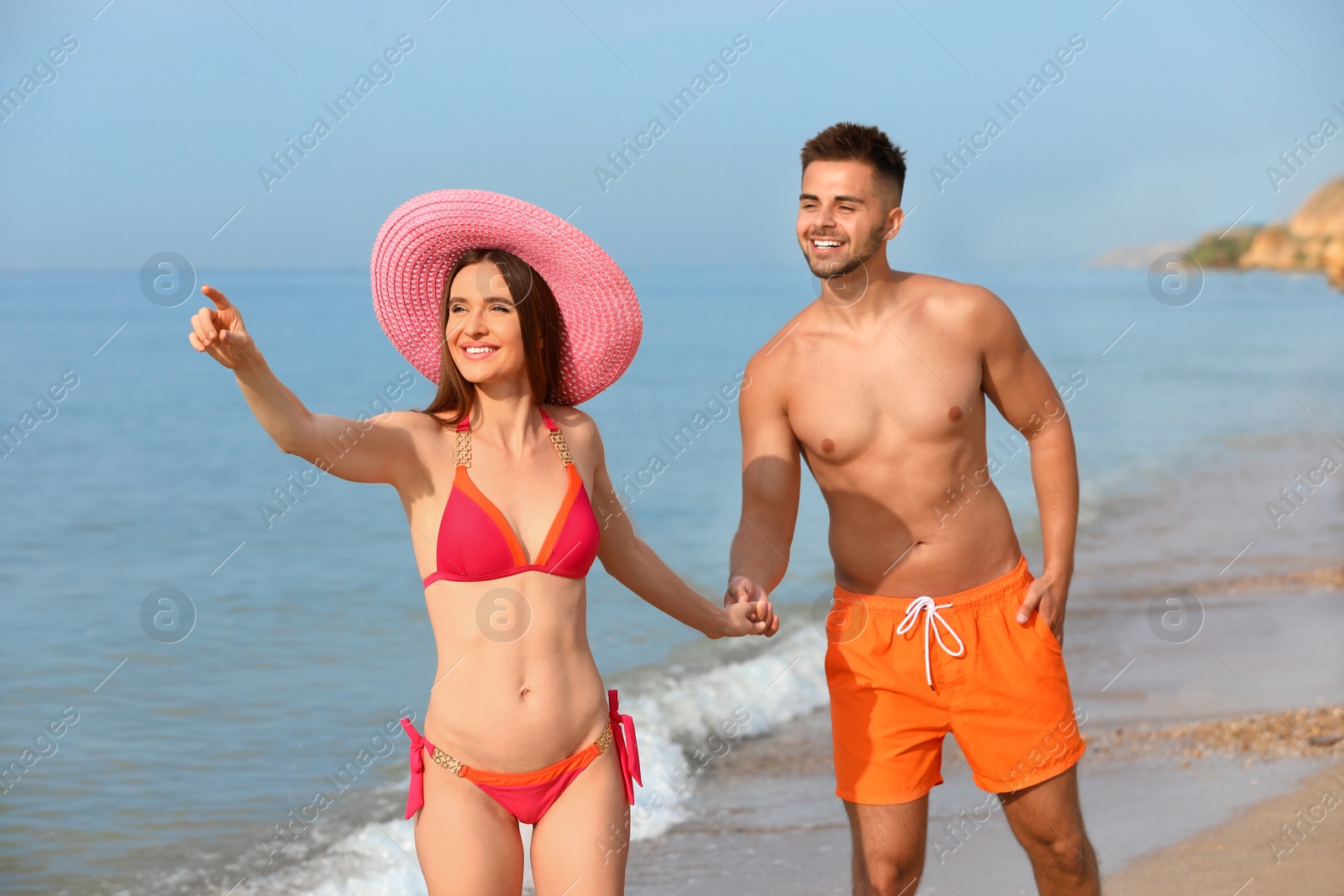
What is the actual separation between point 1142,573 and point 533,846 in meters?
9.12

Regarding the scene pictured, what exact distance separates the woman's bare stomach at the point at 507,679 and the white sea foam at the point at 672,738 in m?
2.79

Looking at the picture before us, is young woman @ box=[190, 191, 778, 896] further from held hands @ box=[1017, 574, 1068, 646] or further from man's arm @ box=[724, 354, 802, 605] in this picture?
held hands @ box=[1017, 574, 1068, 646]

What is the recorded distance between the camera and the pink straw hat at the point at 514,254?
10.1ft

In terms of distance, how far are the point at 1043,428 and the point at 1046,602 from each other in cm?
53

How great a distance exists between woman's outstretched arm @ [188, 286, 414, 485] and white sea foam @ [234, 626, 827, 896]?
10.2ft

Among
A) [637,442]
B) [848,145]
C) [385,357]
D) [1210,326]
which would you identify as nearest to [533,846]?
[848,145]

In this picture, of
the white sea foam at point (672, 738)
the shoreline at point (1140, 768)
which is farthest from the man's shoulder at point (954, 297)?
the white sea foam at point (672, 738)

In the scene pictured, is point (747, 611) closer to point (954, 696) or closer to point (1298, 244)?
point (954, 696)

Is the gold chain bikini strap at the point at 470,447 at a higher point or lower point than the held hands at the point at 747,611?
higher

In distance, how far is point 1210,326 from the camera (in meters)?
42.8

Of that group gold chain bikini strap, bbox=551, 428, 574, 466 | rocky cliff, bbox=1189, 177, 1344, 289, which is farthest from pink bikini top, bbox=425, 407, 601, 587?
rocky cliff, bbox=1189, 177, 1344, 289

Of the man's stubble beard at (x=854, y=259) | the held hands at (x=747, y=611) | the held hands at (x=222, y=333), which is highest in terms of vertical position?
the man's stubble beard at (x=854, y=259)

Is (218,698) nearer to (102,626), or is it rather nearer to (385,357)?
(102,626)

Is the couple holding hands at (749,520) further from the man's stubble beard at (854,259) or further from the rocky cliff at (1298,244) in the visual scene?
the rocky cliff at (1298,244)
